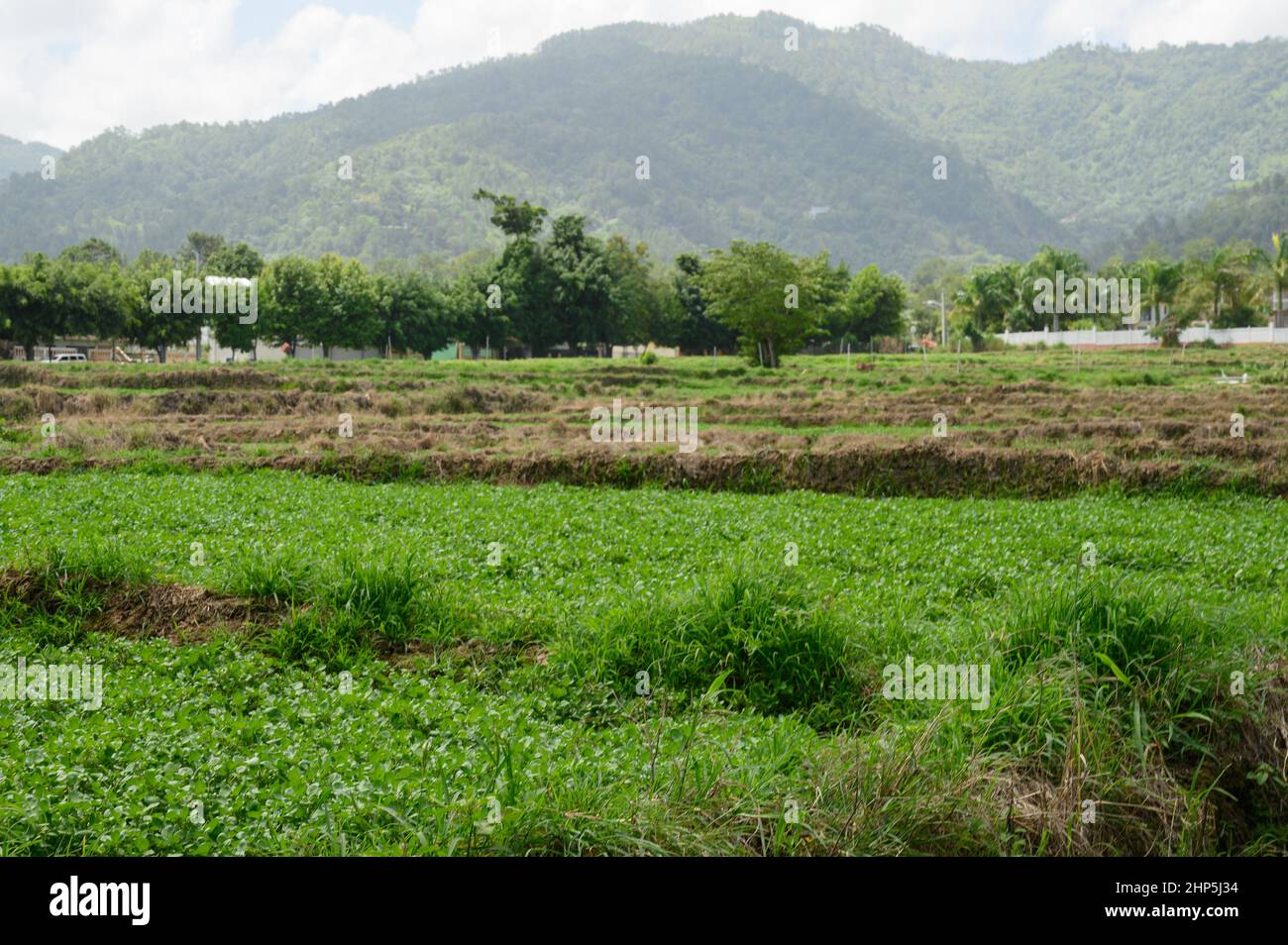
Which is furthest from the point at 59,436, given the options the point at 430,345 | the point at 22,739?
the point at 430,345

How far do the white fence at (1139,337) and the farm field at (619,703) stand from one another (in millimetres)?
59875

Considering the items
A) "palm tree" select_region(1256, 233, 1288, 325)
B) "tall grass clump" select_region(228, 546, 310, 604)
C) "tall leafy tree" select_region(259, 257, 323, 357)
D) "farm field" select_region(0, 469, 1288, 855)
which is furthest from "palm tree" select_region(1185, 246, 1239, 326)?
"tall grass clump" select_region(228, 546, 310, 604)

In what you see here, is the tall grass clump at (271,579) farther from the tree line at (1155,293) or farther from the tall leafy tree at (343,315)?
the tree line at (1155,293)

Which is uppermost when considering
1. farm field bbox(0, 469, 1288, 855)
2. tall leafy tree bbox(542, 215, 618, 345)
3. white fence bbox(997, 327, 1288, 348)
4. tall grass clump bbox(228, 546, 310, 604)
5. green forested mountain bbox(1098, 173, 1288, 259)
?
green forested mountain bbox(1098, 173, 1288, 259)

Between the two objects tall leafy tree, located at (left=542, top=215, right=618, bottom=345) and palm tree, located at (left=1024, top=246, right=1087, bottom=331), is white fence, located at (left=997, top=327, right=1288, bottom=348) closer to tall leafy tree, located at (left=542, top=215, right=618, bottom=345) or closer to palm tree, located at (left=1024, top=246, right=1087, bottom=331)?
palm tree, located at (left=1024, top=246, right=1087, bottom=331)

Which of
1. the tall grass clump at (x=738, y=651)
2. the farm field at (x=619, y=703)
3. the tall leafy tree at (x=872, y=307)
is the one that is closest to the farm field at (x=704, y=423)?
the farm field at (x=619, y=703)

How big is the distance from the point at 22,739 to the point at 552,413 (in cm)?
2491

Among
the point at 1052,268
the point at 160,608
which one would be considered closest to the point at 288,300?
the point at 160,608

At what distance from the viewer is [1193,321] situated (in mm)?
75312

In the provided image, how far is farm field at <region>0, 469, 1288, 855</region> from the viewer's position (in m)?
4.26

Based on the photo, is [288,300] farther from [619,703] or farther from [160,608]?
[619,703]

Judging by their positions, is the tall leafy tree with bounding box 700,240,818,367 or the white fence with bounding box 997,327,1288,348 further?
the white fence with bounding box 997,327,1288,348

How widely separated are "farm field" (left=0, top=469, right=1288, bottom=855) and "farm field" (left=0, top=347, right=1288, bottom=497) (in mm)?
7099

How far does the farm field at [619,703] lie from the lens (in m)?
4.26
